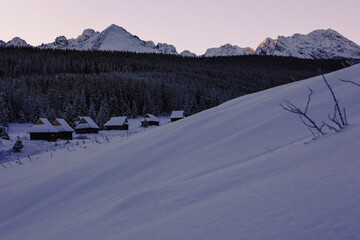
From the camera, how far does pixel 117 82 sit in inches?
3556

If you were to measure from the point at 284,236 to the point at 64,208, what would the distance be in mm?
3668

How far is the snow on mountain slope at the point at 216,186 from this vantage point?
1.64 m

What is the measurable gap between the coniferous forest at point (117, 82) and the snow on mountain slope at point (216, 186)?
19.2m

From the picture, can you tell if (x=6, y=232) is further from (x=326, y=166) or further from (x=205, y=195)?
(x=326, y=166)

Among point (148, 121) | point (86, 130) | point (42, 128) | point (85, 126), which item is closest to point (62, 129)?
point (42, 128)

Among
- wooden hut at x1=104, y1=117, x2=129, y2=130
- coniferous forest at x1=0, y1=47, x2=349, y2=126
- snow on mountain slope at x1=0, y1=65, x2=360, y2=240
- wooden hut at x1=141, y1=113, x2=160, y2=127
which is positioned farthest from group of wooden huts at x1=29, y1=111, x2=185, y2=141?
snow on mountain slope at x1=0, y1=65, x2=360, y2=240

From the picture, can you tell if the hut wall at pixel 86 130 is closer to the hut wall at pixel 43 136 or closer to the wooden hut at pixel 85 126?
the wooden hut at pixel 85 126

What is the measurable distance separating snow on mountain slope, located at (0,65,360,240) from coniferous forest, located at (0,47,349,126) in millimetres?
19216

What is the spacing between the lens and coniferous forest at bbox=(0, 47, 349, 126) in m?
68.1

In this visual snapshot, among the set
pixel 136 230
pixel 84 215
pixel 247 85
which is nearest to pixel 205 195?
pixel 136 230

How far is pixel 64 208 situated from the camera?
162 inches

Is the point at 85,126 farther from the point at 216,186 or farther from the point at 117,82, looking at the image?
the point at 216,186

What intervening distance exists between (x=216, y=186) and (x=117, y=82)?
91351 millimetres

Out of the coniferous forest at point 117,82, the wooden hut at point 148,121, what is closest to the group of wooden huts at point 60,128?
the wooden hut at point 148,121
